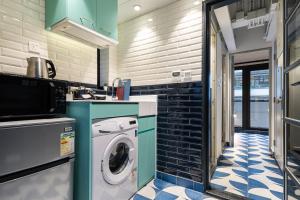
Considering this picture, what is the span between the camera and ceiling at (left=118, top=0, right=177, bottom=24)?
2167 mm

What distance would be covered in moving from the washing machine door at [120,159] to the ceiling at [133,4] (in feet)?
5.44

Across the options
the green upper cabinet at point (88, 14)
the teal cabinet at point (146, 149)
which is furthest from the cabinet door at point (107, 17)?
the teal cabinet at point (146, 149)

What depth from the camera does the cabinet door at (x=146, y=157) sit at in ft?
6.30

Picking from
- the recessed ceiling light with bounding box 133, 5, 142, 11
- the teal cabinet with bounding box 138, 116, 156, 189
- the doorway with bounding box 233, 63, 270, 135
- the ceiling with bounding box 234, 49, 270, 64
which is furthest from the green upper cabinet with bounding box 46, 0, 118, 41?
the doorway with bounding box 233, 63, 270, 135

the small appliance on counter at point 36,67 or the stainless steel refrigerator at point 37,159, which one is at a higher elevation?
the small appliance on counter at point 36,67

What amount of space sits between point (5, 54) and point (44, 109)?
0.72 m

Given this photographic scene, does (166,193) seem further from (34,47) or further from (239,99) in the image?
(239,99)

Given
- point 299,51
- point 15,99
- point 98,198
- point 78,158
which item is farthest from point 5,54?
point 299,51

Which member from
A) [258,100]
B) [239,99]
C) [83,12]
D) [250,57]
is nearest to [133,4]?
[83,12]

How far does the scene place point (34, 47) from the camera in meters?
1.70

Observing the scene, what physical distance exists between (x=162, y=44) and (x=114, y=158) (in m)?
1.51

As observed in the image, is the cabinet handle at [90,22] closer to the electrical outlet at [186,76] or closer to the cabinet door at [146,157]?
the electrical outlet at [186,76]

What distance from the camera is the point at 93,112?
4.44ft

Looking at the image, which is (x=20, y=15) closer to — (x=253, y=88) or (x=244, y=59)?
(x=244, y=59)
